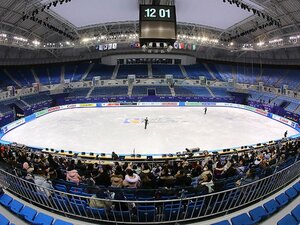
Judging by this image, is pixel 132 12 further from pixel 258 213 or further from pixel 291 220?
pixel 291 220

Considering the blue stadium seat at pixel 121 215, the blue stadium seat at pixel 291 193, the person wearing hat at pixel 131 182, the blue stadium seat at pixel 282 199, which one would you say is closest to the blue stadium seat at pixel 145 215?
the blue stadium seat at pixel 121 215

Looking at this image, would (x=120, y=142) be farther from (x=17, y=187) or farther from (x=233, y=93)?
(x=233, y=93)

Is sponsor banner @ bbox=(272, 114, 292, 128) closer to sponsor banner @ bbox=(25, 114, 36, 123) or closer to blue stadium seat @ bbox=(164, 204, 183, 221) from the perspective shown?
blue stadium seat @ bbox=(164, 204, 183, 221)

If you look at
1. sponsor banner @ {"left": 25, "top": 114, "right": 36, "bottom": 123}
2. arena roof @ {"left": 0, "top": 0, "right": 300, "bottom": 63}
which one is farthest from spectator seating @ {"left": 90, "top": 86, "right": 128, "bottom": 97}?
sponsor banner @ {"left": 25, "top": 114, "right": 36, "bottom": 123}

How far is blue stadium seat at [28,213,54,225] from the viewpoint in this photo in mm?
7014

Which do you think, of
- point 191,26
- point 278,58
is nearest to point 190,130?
point 191,26

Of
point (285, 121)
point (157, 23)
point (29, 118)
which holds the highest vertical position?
point (157, 23)

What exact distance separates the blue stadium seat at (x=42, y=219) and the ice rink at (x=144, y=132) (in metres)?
12.0

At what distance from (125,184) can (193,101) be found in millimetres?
39365

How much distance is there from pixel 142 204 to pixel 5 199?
492cm

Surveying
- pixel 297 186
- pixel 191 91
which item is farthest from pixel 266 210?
pixel 191 91

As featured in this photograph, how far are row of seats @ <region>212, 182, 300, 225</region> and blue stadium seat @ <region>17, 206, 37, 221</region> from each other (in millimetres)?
5441

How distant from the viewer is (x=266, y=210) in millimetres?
7605

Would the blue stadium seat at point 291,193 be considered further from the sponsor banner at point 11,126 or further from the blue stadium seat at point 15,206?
the sponsor banner at point 11,126
